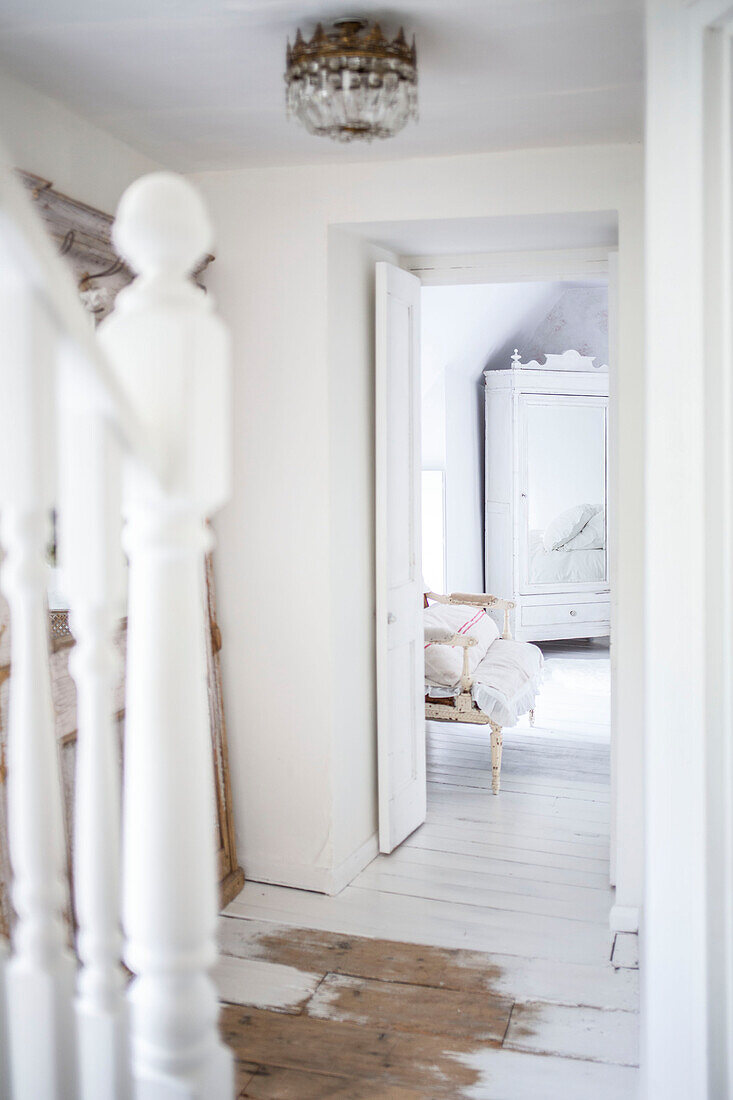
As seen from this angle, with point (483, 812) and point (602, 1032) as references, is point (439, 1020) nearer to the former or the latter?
point (602, 1032)

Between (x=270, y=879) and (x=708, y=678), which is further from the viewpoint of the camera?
(x=270, y=879)

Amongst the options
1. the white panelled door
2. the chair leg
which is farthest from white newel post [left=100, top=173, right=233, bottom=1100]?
the chair leg

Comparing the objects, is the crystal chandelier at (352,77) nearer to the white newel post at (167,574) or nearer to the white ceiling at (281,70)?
the white ceiling at (281,70)

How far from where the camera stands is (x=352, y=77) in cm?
221

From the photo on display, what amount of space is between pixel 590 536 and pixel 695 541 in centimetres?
584

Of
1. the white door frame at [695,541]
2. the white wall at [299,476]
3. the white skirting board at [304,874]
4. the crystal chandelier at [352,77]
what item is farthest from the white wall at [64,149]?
the white skirting board at [304,874]

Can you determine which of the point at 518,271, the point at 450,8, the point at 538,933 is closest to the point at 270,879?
the point at 538,933

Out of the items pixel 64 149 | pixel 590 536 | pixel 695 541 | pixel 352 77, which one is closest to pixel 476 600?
pixel 590 536

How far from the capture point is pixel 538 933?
3.13 metres

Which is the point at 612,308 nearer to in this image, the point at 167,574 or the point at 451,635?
the point at 451,635

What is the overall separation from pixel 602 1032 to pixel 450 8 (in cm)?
254

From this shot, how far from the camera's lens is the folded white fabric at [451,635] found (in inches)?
182

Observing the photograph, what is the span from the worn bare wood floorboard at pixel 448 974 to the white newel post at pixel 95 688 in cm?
160

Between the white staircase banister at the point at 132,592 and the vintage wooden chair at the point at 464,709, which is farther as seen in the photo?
the vintage wooden chair at the point at 464,709
